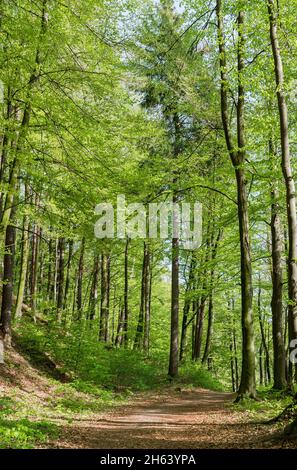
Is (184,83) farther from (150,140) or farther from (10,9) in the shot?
(10,9)

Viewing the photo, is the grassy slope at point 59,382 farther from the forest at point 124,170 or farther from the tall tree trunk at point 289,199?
the tall tree trunk at point 289,199

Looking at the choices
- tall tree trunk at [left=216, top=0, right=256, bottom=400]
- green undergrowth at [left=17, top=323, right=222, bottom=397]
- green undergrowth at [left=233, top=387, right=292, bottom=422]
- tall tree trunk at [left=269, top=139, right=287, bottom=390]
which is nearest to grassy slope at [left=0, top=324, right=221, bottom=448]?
green undergrowth at [left=17, top=323, right=222, bottom=397]

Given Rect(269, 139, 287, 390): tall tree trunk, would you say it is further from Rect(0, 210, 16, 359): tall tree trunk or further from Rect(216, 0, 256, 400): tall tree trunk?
Rect(0, 210, 16, 359): tall tree trunk

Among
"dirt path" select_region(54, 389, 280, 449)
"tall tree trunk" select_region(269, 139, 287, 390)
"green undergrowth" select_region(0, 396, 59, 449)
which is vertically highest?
"tall tree trunk" select_region(269, 139, 287, 390)

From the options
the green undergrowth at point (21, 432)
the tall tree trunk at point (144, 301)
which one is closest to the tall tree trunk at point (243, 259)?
the green undergrowth at point (21, 432)

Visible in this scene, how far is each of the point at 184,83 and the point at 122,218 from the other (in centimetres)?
537

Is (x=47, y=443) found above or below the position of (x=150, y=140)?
below

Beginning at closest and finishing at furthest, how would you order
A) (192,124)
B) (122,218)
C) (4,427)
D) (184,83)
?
1. (4,427)
2. (122,218)
3. (184,83)
4. (192,124)

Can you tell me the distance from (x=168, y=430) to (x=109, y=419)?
2059mm

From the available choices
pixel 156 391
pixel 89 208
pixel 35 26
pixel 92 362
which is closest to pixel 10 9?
pixel 35 26

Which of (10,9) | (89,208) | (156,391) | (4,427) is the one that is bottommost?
(156,391)

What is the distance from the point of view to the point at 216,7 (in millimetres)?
11531

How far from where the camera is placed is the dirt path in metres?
6.70

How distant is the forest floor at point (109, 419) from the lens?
6617mm
